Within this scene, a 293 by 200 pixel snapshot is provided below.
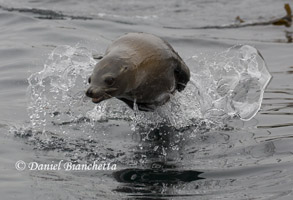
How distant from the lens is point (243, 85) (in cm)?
848

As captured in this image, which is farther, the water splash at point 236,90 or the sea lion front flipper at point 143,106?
the water splash at point 236,90

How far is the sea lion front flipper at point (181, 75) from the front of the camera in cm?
769

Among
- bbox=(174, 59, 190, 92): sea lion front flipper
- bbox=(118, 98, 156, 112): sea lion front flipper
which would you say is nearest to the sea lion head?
bbox=(118, 98, 156, 112): sea lion front flipper

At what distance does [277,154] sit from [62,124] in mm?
2485

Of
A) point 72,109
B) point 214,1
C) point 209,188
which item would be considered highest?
point 209,188

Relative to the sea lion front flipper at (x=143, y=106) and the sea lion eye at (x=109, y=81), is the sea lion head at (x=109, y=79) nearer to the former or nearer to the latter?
Answer: the sea lion eye at (x=109, y=81)

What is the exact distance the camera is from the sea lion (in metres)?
6.71

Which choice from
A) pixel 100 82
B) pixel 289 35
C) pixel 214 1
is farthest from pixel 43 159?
pixel 214 1

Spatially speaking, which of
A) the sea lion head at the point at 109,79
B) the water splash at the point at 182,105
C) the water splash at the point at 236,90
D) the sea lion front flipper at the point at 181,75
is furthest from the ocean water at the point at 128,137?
the sea lion head at the point at 109,79

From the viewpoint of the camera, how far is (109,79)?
22.0ft

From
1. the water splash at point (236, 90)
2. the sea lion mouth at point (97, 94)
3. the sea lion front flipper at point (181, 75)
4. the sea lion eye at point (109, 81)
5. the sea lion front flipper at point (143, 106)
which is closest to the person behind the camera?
the sea lion mouth at point (97, 94)

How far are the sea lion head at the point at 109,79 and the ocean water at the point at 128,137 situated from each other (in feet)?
1.35

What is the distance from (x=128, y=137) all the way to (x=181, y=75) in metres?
0.88

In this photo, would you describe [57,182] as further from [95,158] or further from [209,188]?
[209,188]
